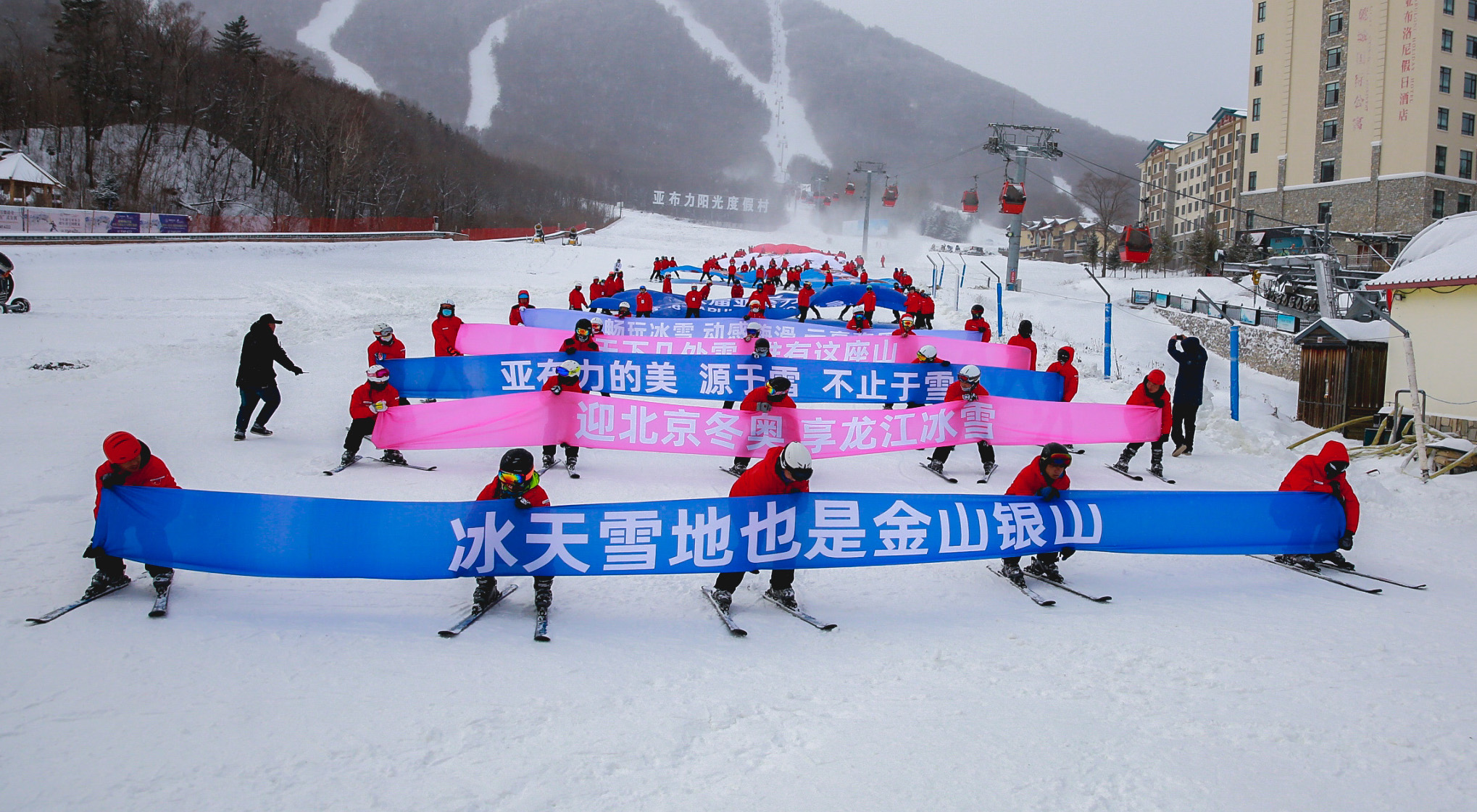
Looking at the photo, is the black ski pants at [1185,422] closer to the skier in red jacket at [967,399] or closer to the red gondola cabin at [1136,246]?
the skier in red jacket at [967,399]

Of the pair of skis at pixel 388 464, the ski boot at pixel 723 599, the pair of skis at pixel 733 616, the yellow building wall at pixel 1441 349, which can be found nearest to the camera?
the pair of skis at pixel 733 616

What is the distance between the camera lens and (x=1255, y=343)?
2242cm

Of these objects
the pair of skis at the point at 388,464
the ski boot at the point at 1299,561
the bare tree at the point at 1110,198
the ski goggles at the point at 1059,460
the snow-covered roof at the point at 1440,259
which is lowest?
the ski boot at the point at 1299,561

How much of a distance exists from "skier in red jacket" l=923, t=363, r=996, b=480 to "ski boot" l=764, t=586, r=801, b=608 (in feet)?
13.4

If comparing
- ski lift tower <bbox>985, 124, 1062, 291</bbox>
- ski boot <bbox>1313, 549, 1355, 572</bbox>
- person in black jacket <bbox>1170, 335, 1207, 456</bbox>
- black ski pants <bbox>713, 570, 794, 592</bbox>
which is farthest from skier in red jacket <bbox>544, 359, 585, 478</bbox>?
ski lift tower <bbox>985, 124, 1062, 291</bbox>

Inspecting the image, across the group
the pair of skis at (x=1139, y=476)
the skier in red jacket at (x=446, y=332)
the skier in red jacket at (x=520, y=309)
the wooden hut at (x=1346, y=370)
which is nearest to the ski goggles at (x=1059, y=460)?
the pair of skis at (x=1139, y=476)

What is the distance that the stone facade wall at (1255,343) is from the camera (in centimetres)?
2088

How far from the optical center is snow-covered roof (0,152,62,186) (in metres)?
36.6

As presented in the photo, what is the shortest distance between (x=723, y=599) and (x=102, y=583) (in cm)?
432

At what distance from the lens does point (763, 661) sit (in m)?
4.97

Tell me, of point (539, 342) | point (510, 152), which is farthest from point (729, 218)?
point (539, 342)

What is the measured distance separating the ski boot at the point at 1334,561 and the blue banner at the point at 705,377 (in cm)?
494

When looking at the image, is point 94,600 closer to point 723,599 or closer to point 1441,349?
point 723,599

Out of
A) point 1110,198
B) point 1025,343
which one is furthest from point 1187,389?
point 1110,198
